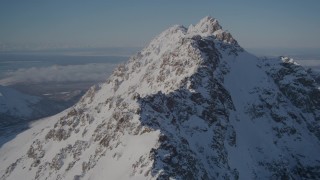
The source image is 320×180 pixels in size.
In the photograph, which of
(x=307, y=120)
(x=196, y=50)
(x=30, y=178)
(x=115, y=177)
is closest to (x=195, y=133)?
(x=115, y=177)

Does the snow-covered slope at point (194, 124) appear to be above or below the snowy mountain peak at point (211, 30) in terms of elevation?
below

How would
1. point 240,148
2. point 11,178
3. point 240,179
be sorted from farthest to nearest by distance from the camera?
point 11,178
point 240,148
point 240,179

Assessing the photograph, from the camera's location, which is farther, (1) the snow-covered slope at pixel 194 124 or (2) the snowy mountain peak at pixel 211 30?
(2) the snowy mountain peak at pixel 211 30

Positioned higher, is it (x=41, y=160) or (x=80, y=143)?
(x=80, y=143)

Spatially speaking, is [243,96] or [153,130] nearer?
[153,130]

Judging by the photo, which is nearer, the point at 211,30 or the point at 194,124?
the point at 194,124

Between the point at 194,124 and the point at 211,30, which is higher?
the point at 211,30

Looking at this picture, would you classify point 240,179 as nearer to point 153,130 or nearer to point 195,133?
point 195,133

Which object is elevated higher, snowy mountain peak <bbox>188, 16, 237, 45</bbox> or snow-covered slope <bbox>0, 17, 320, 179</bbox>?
snowy mountain peak <bbox>188, 16, 237, 45</bbox>
